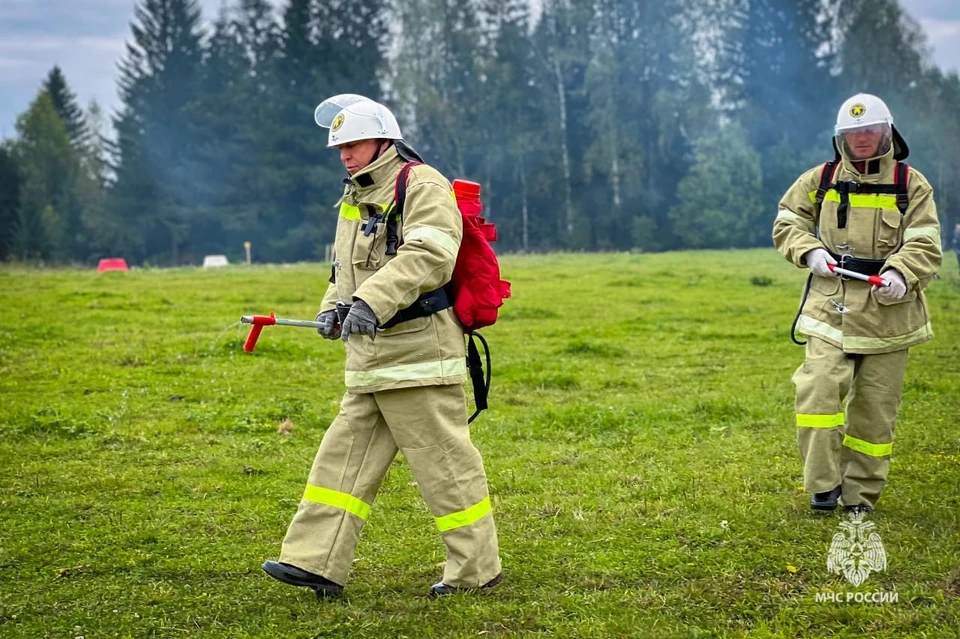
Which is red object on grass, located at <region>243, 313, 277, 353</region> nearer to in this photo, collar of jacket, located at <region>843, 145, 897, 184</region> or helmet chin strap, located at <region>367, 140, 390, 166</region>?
helmet chin strap, located at <region>367, 140, 390, 166</region>

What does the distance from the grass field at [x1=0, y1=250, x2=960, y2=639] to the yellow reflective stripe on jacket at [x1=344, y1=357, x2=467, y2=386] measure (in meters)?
A: 1.14

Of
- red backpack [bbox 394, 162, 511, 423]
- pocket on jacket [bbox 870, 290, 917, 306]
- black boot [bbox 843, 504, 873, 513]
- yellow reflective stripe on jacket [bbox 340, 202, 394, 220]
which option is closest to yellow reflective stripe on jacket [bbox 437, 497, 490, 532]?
red backpack [bbox 394, 162, 511, 423]

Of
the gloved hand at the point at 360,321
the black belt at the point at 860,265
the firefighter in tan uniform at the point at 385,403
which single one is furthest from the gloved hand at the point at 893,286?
the gloved hand at the point at 360,321

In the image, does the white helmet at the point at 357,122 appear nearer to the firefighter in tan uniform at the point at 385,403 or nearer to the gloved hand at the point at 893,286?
the firefighter in tan uniform at the point at 385,403

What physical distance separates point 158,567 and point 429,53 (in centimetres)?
5508

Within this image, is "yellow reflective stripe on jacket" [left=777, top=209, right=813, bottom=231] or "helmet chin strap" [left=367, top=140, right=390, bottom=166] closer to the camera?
"helmet chin strap" [left=367, top=140, right=390, bottom=166]

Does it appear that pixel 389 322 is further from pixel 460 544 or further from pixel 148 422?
pixel 148 422

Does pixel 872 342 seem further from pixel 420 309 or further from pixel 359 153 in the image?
pixel 359 153

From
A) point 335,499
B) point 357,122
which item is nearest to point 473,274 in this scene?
point 357,122

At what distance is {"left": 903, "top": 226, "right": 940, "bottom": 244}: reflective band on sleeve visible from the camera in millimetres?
6910

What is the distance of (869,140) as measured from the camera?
699 centimetres

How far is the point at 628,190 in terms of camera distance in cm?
6094

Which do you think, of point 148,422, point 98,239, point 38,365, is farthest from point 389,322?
point 98,239

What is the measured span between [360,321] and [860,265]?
3615 mm
